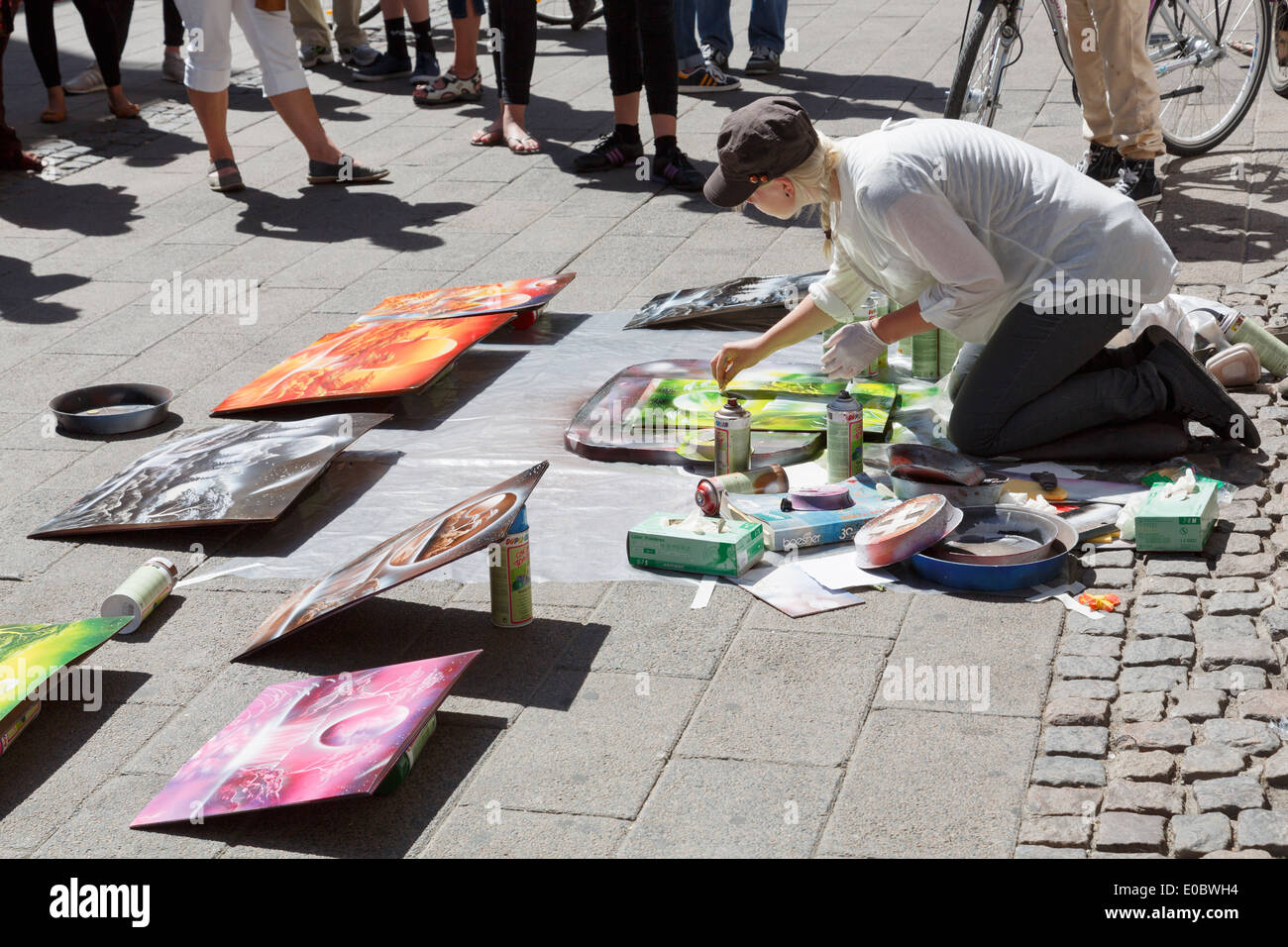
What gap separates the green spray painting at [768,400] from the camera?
4277mm

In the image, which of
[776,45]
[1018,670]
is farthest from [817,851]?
[776,45]

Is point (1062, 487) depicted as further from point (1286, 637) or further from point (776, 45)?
point (776, 45)

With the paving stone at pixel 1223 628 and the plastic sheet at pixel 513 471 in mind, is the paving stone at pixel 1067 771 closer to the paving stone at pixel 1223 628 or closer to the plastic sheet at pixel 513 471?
the paving stone at pixel 1223 628

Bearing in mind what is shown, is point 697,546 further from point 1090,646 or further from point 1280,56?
point 1280,56

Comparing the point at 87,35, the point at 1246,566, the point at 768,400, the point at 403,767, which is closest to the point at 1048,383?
the point at 1246,566

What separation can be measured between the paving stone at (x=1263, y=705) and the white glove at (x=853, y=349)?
1.37 metres

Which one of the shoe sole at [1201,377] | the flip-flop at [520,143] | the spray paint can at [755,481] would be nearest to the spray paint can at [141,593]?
the spray paint can at [755,481]

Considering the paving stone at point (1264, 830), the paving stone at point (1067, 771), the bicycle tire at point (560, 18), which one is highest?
the bicycle tire at point (560, 18)

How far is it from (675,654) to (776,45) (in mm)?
6302

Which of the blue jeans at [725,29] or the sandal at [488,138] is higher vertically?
the blue jeans at [725,29]

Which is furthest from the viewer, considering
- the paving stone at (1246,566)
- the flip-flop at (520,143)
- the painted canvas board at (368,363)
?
the flip-flop at (520,143)

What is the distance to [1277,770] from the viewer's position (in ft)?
8.51

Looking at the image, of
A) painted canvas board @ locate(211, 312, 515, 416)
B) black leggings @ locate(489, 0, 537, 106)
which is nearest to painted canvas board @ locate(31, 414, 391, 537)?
painted canvas board @ locate(211, 312, 515, 416)

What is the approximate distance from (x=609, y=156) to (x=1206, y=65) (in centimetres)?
271
